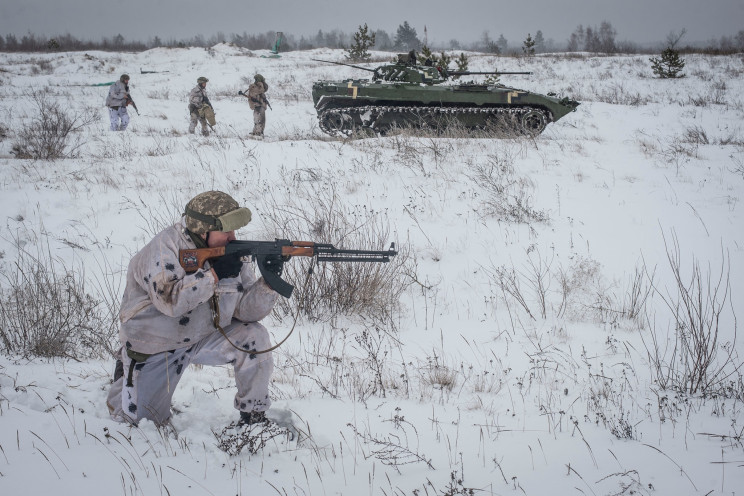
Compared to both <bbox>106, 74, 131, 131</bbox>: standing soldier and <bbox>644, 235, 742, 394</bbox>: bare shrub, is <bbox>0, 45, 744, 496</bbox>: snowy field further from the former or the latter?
<bbox>106, 74, 131, 131</bbox>: standing soldier

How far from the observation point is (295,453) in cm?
254

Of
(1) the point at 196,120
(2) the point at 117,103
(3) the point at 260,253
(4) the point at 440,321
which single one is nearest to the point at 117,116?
(2) the point at 117,103

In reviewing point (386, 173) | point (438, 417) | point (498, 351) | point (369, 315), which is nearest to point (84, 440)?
point (438, 417)

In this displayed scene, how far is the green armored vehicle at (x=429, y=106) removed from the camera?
10523mm

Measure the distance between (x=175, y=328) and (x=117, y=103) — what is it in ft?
40.0

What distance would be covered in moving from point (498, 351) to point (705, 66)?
23.8m

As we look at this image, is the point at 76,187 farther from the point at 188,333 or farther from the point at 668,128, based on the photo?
the point at 668,128

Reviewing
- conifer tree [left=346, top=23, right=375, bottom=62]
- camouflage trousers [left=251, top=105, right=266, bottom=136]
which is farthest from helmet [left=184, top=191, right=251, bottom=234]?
conifer tree [left=346, top=23, right=375, bottom=62]

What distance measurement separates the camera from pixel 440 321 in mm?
4293

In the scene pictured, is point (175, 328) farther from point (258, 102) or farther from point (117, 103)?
point (117, 103)

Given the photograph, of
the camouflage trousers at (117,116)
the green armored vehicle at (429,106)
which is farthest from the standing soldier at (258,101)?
the camouflage trousers at (117,116)

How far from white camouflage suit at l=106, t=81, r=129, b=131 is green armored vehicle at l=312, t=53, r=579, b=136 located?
541cm

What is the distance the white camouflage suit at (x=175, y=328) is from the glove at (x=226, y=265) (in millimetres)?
75

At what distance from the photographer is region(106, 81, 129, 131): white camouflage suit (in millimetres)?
12297
